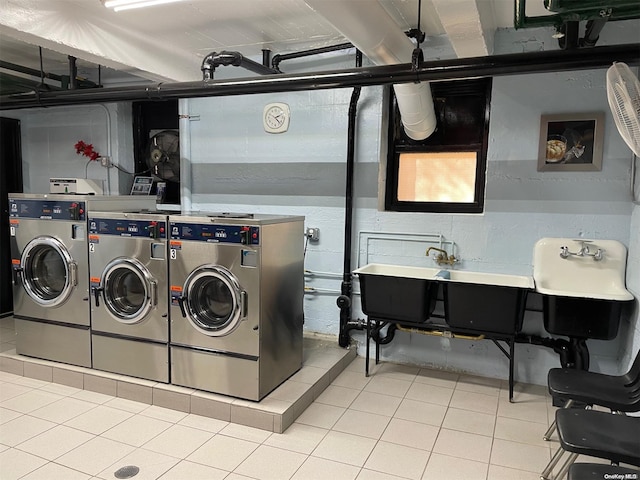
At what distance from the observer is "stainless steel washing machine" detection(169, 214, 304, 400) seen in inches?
121

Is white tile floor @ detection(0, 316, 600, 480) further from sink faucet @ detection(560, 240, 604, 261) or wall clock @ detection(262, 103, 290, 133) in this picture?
wall clock @ detection(262, 103, 290, 133)

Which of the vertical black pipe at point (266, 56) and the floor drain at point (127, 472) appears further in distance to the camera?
the vertical black pipe at point (266, 56)

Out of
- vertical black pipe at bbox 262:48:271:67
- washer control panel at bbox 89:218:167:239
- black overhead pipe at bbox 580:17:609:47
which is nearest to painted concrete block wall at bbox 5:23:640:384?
vertical black pipe at bbox 262:48:271:67

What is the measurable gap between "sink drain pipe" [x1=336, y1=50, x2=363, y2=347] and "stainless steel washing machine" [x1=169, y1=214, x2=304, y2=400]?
2.83 feet

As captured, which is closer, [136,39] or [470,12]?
[470,12]

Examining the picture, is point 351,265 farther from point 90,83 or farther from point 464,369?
point 90,83

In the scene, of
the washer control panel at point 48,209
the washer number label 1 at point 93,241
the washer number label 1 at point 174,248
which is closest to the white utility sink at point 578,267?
the washer number label 1 at point 174,248

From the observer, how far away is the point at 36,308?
3.87 meters

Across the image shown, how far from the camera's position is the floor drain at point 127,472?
2488 millimetres

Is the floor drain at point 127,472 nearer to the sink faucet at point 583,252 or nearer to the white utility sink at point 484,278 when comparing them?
the white utility sink at point 484,278

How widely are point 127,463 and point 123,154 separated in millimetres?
3966

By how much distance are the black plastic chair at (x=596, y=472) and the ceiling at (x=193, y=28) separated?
230 cm

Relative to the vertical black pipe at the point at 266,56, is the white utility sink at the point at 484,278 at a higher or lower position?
lower

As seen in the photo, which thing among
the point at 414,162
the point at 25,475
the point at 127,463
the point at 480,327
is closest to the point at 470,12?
the point at 414,162
